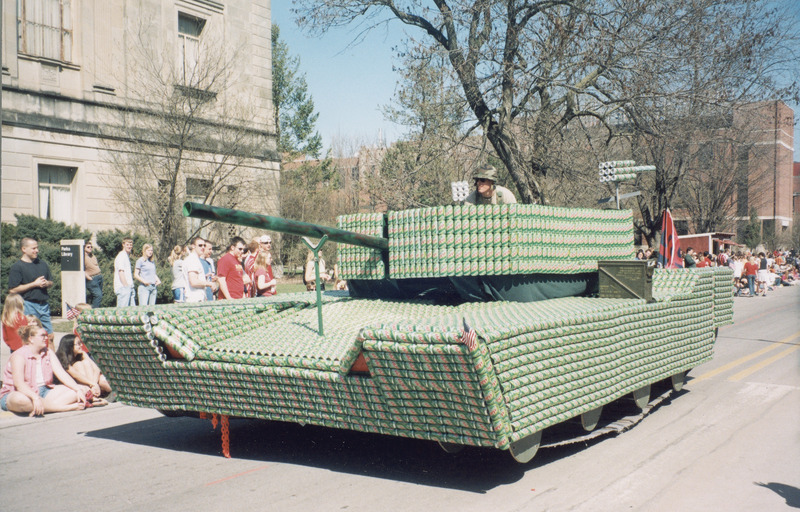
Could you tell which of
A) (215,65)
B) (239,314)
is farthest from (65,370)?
(215,65)

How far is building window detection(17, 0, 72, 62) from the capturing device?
59.5 ft

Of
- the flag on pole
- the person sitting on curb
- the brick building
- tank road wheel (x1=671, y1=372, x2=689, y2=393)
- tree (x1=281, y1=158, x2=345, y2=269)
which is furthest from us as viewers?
tree (x1=281, y1=158, x2=345, y2=269)

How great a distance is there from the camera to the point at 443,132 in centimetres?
1886

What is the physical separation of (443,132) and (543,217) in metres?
13.0

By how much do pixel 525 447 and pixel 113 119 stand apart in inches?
702

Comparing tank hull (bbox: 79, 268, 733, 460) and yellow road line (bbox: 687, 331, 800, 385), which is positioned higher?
tank hull (bbox: 79, 268, 733, 460)

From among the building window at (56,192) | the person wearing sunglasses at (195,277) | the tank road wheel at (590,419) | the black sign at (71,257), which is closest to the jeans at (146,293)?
the black sign at (71,257)

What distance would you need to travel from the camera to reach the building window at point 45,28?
1814 cm

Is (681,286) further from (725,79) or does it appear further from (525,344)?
(725,79)

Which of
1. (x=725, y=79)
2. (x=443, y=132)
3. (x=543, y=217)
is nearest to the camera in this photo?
(x=543, y=217)

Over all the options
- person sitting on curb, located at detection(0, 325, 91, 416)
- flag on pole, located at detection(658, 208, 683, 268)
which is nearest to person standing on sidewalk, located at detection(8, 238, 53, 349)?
person sitting on curb, located at detection(0, 325, 91, 416)

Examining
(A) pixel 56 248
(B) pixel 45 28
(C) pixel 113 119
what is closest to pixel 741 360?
(A) pixel 56 248

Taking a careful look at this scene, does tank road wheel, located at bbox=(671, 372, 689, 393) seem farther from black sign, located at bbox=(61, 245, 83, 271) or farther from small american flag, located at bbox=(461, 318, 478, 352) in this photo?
black sign, located at bbox=(61, 245, 83, 271)

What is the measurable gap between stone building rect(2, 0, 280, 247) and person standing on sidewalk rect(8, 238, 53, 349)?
9291 millimetres
